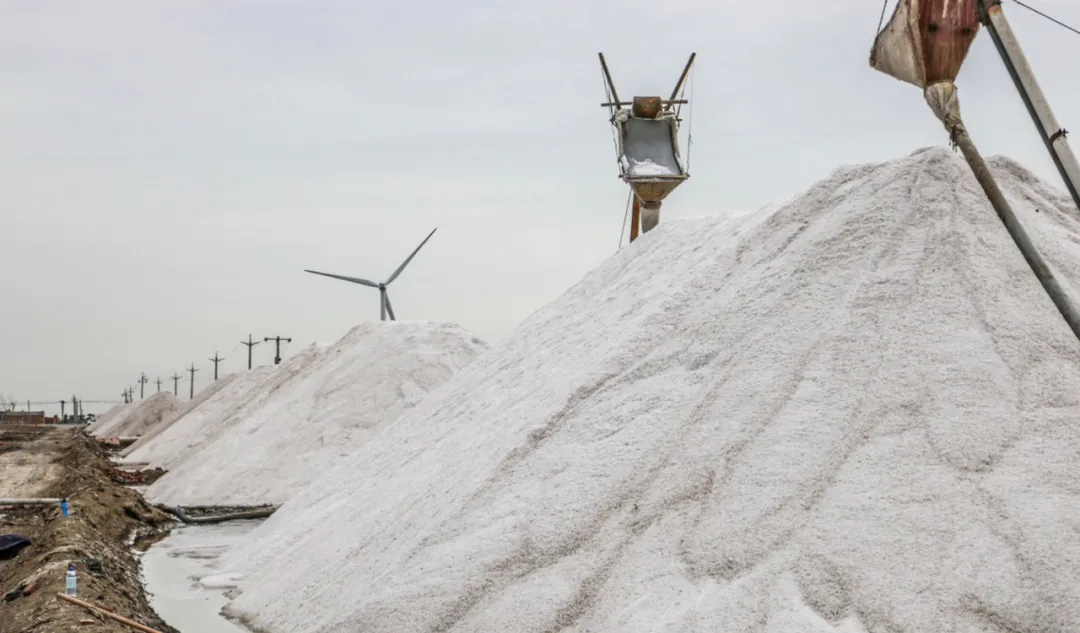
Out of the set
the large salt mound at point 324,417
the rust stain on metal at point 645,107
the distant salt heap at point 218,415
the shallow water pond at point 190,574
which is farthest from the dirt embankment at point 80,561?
the rust stain on metal at point 645,107

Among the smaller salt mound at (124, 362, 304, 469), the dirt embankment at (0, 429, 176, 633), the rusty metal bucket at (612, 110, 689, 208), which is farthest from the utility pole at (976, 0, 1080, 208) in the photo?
the smaller salt mound at (124, 362, 304, 469)

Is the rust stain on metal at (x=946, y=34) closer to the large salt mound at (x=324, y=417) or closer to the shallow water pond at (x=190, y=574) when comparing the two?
the shallow water pond at (x=190, y=574)

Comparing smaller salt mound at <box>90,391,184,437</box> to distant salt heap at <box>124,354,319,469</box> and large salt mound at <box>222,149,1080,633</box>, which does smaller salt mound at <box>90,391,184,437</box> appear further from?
large salt mound at <box>222,149,1080,633</box>

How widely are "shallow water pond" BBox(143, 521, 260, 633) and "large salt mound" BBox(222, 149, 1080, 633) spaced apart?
0.53 meters

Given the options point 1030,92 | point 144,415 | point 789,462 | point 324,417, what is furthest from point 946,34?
point 144,415

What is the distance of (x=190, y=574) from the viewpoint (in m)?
14.4

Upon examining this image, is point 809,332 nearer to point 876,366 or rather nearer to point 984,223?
point 876,366

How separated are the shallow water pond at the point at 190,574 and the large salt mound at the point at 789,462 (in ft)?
1.74

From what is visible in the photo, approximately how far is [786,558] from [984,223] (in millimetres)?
4615

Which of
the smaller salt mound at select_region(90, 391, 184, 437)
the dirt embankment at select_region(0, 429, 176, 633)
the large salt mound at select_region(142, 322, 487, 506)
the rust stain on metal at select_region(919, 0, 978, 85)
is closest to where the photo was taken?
the dirt embankment at select_region(0, 429, 176, 633)

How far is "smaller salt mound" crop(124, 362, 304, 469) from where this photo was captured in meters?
34.7

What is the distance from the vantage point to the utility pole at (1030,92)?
9.59m

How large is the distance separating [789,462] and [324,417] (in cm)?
1839

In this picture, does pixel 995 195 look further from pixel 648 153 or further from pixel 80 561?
pixel 80 561
